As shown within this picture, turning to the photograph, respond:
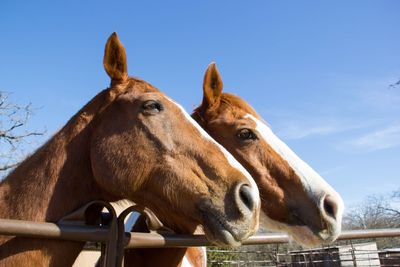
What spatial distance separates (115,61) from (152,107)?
512mm

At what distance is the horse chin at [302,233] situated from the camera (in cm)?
319

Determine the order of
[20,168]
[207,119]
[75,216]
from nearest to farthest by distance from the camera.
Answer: [75,216] < [20,168] < [207,119]

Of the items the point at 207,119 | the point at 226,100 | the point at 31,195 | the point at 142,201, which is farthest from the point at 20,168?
the point at 226,100

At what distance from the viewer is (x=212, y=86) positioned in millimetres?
4191

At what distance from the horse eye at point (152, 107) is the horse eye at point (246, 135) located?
4.30 feet

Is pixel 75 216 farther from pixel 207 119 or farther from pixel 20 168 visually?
pixel 207 119

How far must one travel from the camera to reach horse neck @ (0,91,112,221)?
2.17m

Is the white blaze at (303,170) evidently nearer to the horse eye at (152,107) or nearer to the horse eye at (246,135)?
the horse eye at (246,135)

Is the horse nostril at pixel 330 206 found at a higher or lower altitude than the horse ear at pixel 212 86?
lower

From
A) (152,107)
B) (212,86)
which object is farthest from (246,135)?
(152,107)

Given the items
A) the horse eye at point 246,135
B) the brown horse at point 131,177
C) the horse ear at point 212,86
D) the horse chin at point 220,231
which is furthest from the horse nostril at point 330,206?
the horse ear at point 212,86

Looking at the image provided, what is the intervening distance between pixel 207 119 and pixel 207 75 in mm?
527

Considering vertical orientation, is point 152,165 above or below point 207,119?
below

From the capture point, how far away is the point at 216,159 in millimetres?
2283
